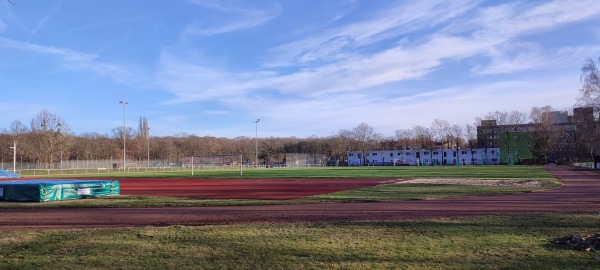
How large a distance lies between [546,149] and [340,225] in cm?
12250

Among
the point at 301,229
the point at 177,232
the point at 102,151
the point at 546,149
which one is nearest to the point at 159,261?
the point at 177,232

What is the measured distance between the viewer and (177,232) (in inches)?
409

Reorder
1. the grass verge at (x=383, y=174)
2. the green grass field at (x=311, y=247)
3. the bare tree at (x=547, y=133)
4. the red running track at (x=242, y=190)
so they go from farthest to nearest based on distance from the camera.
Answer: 1. the bare tree at (x=547, y=133)
2. the grass verge at (x=383, y=174)
3. the red running track at (x=242, y=190)
4. the green grass field at (x=311, y=247)

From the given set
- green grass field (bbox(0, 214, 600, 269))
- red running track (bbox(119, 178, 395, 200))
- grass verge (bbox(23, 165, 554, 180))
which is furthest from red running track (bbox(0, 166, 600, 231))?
grass verge (bbox(23, 165, 554, 180))

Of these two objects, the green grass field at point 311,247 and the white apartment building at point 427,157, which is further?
the white apartment building at point 427,157

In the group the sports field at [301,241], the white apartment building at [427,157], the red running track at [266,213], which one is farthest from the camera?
the white apartment building at [427,157]

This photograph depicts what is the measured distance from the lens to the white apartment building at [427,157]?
127000 millimetres

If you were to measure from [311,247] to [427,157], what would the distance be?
437 ft

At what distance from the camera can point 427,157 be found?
135 metres

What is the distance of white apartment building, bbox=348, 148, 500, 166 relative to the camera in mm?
127000

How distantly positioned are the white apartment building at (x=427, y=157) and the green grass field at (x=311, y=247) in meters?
120

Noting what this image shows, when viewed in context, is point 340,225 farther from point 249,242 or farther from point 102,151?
point 102,151

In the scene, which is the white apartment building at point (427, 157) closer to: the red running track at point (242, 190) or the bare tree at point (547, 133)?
the bare tree at point (547, 133)

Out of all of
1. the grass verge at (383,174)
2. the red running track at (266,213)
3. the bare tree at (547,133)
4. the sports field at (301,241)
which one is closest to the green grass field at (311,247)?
the sports field at (301,241)
